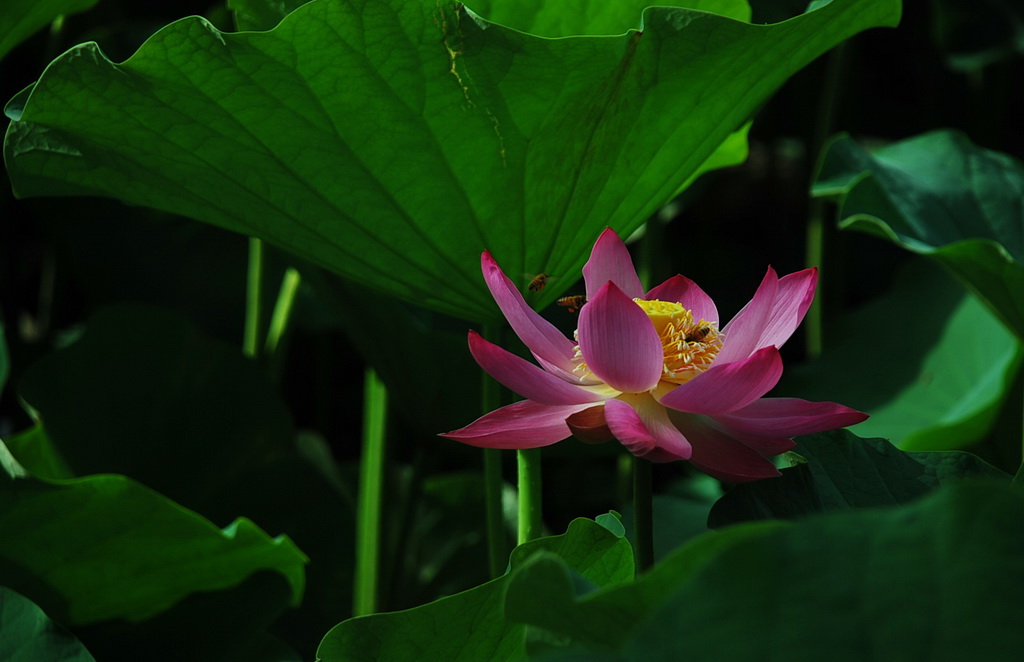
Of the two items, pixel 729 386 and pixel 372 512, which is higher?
pixel 729 386

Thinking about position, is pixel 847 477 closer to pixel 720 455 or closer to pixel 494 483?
pixel 720 455

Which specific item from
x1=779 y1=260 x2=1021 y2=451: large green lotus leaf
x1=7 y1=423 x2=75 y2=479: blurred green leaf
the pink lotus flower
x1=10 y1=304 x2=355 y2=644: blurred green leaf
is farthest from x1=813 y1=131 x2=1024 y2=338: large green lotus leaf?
x1=7 y1=423 x2=75 y2=479: blurred green leaf

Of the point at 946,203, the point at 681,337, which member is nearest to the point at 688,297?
the point at 681,337

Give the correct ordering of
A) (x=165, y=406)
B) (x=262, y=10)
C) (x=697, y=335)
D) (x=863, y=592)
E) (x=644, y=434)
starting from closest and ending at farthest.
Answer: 1. (x=863, y=592)
2. (x=644, y=434)
3. (x=697, y=335)
4. (x=262, y=10)
5. (x=165, y=406)

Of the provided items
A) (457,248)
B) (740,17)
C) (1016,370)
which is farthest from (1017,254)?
(457,248)

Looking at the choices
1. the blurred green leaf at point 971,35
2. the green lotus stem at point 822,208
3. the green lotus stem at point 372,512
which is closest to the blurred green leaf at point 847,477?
the green lotus stem at point 372,512

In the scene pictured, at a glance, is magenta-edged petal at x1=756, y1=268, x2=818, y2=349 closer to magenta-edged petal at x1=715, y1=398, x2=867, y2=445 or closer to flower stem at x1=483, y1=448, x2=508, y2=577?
magenta-edged petal at x1=715, y1=398, x2=867, y2=445

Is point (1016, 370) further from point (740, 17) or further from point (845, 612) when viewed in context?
point (845, 612)
